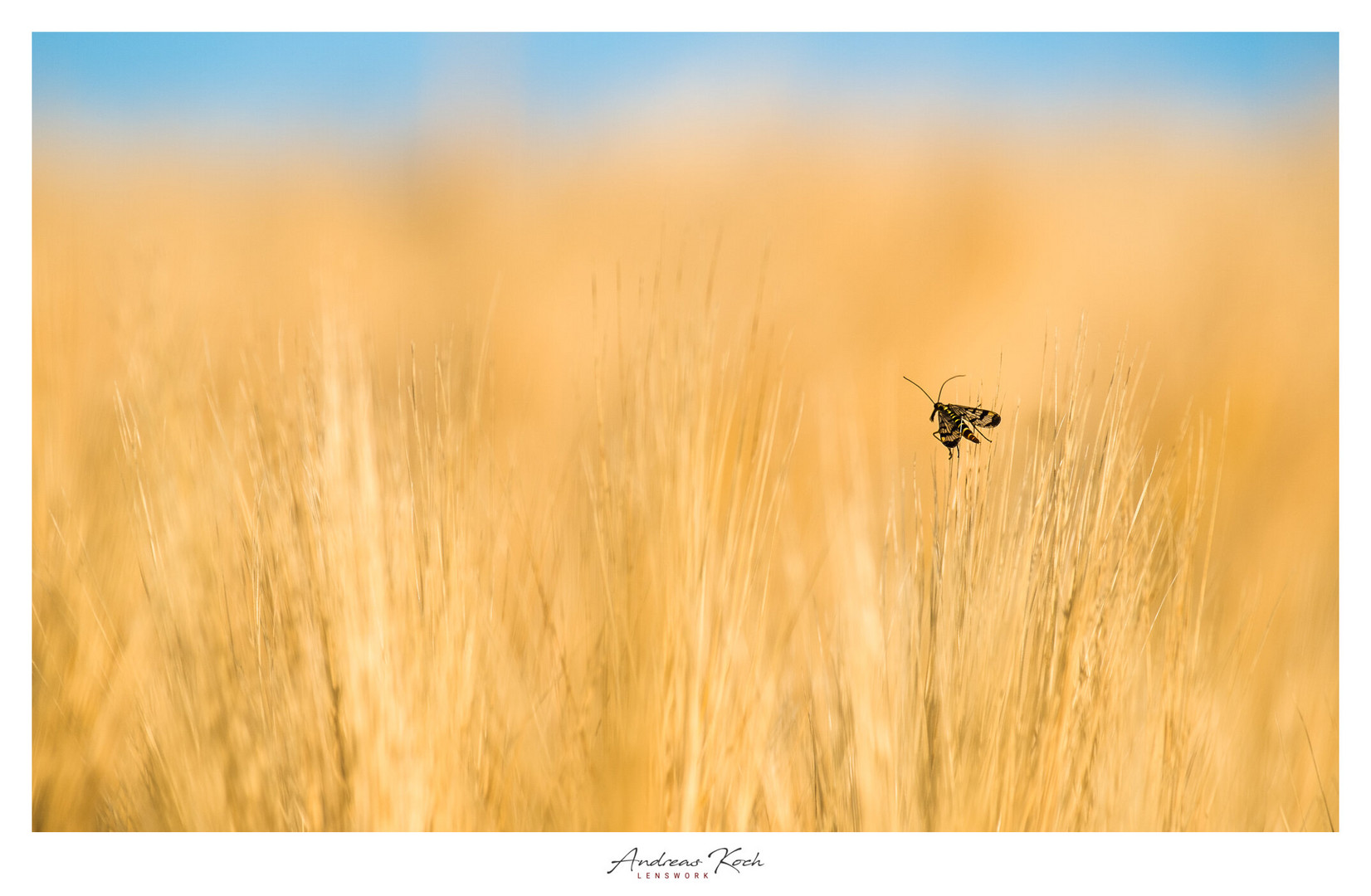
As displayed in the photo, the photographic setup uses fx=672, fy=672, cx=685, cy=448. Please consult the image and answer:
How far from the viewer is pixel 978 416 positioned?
121cm

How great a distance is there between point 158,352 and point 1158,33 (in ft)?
6.24

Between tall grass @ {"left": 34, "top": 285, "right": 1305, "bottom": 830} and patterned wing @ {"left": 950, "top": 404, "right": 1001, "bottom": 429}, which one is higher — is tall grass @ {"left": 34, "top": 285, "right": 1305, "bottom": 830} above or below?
below

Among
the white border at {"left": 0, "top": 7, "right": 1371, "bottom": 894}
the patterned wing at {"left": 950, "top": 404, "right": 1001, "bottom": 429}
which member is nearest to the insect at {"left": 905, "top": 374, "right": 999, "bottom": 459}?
the patterned wing at {"left": 950, "top": 404, "right": 1001, "bottom": 429}

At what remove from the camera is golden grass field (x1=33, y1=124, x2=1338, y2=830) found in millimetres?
1047

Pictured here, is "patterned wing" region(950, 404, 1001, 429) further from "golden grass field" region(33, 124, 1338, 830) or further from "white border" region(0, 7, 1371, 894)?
"white border" region(0, 7, 1371, 894)

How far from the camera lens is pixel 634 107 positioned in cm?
134

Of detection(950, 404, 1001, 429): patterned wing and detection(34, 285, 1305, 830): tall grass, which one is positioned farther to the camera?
detection(950, 404, 1001, 429): patterned wing

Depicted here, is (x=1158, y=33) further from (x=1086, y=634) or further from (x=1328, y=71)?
(x=1086, y=634)

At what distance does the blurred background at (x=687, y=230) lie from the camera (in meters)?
1.21

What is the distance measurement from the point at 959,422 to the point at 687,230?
63 cm

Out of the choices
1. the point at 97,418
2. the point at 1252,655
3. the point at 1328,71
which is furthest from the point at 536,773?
the point at 1328,71
